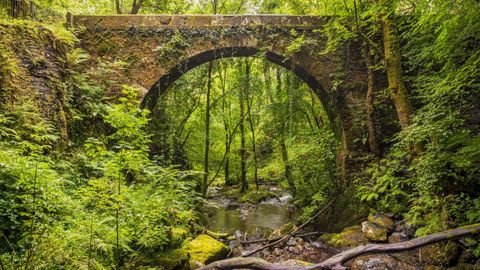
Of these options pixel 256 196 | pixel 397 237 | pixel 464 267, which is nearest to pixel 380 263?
pixel 397 237

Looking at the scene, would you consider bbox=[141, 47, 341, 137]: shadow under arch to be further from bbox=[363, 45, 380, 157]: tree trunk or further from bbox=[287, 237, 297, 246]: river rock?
bbox=[287, 237, 297, 246]: river rock

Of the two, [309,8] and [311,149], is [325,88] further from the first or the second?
[309,8]

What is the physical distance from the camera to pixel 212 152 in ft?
47.1

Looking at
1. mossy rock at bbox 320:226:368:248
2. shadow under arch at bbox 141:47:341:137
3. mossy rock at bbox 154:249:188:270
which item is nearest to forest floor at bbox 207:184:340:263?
mossy rock at bbox 320:226:368:248

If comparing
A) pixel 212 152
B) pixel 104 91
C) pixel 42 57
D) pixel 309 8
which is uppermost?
pixel 309 8

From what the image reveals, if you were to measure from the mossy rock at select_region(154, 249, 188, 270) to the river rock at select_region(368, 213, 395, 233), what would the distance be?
395cm

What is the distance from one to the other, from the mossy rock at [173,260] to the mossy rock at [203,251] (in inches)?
15.7

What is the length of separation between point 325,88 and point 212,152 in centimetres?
763

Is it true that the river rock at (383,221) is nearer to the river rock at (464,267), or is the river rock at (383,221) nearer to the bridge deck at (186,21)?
the river rock at (464,267)

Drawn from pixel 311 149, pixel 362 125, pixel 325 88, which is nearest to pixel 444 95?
pixel 362 125

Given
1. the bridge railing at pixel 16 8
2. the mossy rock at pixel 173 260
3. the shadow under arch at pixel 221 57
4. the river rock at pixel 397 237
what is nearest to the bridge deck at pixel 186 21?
the shadow under arch at pixel 221 57

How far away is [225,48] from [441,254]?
618cm

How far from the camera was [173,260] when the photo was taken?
14.1ft

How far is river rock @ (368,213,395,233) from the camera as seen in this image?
5926mm
